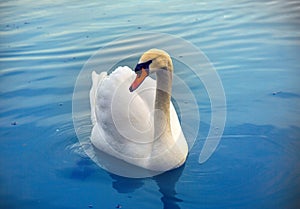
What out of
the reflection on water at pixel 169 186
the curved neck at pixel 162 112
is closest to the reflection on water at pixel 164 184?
the reflection on water at pixel 169 186

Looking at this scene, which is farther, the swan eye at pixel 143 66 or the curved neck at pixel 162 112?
the curved neck at pixel 162 112

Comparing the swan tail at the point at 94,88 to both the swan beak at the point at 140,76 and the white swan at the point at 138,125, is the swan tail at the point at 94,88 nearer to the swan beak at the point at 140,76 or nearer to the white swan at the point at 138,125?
the white swan at the point at 138,125

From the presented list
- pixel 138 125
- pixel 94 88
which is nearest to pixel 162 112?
pixel 138 125

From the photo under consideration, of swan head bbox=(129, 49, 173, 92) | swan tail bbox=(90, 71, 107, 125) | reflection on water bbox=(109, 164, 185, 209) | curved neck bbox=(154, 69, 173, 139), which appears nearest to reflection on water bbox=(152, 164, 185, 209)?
reflection on water bbox=(109, 164, 185, 209)

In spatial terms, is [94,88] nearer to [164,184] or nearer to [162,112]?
[162,112]

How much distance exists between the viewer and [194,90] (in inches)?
81.2

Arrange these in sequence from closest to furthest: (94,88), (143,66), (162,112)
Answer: (143,66)
(162,112)
(94,88)

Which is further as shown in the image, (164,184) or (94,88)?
(94,88)

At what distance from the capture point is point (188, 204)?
1.46m

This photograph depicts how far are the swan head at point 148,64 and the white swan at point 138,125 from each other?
0.05 feet

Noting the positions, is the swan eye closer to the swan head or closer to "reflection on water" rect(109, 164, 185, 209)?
the swan head

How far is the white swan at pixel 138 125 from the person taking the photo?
1.65 metres

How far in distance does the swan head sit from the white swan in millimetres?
16

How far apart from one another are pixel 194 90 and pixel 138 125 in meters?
0.43
